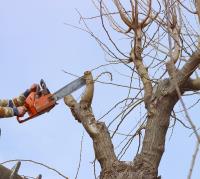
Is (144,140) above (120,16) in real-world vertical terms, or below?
below

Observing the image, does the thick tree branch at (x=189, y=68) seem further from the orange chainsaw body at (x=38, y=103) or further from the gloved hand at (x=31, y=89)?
the gloved hand at (x=31, y=89)

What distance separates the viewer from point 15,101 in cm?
411

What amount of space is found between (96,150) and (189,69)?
84 cm

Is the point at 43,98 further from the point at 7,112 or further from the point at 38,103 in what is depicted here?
the point at 7,112

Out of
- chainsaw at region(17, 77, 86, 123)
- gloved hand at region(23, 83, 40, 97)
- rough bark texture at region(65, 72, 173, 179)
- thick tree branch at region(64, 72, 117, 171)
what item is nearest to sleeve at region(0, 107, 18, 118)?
chainsaw at region(17, 77, 86, 123)

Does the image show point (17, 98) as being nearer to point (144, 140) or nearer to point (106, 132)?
point (106, 132)

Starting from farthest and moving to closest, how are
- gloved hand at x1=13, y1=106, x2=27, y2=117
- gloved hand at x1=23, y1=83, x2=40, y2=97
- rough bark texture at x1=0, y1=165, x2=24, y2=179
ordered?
gloved hand at x1=23, y1=83, x2=40, y2=97
gloved hand at x1=13, y1=106, x2=27, y2=117
rough bark texture at x1=0, y1=165, x2=24, y2=179

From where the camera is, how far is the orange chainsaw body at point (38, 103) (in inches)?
158

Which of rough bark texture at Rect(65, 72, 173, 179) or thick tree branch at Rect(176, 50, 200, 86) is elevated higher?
thick tree branch at Rect(176, 50, 200, 86)

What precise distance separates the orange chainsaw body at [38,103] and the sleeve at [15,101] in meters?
0.07

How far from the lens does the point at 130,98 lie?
12.1ft

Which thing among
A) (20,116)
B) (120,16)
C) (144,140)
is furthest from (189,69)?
(20,116)

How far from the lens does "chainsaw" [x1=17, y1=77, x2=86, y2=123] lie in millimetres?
3990

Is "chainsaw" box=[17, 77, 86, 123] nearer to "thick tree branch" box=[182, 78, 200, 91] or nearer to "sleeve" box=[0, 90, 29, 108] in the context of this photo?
"sleeve" box=[0, 90, 29, 108]
